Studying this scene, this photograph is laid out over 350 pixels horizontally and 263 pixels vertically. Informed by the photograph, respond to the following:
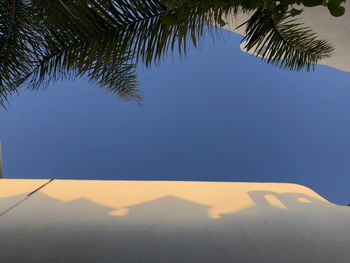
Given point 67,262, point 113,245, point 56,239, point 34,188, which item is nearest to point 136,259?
point 113,245

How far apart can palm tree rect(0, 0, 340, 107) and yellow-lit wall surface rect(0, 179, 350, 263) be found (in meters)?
1.85

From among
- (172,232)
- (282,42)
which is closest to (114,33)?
(282,42)

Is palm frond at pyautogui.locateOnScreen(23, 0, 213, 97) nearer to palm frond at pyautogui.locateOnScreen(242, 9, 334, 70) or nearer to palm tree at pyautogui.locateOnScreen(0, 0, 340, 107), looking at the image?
palm tree at pyautogui.locateOnScreen(0, 0, 340, 107)

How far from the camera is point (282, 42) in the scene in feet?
14.3

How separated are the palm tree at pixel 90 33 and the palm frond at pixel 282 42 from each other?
0.04 ft

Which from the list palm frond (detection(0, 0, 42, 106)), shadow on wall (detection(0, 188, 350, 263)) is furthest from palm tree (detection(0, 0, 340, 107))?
shadow on wall (detection(0, 188, 350, 263))

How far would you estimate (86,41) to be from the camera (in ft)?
11.3

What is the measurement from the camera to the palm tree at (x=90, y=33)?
10.8 ft

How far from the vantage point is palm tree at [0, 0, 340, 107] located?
10.8 feet

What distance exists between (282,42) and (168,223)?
8.81 feet

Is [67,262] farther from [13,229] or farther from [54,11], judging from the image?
[54,11]

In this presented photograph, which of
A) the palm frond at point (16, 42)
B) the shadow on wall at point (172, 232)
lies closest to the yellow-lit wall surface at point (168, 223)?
the shadow on wall at point (172, 232)

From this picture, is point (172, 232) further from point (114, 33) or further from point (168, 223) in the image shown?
point (114, 33)

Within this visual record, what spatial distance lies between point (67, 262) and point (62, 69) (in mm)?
2006
